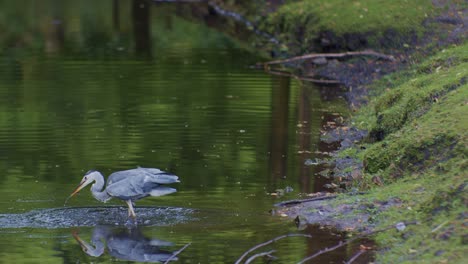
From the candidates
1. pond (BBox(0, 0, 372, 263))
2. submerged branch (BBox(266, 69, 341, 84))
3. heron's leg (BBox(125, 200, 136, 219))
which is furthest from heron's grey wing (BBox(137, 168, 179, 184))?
submerged branch (BBox(266, 69, 341, 84))

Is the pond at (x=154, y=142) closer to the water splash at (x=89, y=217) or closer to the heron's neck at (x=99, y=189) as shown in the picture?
the water splash at (x=89, y=217)

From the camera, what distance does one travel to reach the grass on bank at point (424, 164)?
403 inches

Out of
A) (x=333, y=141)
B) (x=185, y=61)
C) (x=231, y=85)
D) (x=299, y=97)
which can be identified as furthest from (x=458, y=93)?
(x=185, y=61)

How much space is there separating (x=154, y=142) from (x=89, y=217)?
13.9 feet

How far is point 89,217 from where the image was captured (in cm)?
1259

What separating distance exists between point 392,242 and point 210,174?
451cm

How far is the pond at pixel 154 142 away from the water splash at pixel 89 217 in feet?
0.08

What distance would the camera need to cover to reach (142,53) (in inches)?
1077

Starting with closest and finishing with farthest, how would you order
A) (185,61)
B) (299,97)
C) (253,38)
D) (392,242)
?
(392,242) → (299,97) → (185,61) → (253,38)

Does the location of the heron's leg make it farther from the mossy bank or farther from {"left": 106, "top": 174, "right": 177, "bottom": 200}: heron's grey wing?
the mossy bank

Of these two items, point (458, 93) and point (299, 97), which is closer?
point (458, 93)

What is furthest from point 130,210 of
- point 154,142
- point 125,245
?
point 154,142

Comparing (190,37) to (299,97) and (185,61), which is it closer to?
(185,61)

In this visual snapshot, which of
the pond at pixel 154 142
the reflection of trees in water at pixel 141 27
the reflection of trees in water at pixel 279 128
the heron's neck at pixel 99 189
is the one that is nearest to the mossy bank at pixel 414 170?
the pond at pixel 154 142
